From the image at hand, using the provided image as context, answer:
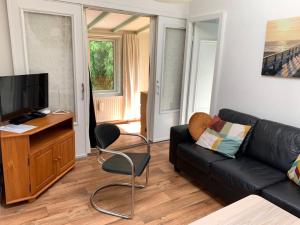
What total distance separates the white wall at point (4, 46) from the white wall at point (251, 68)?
2637 millimetres

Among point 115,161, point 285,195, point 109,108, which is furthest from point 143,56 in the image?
point 285,195

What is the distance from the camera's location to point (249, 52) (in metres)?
2.94

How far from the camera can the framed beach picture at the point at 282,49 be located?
2430 millimetres

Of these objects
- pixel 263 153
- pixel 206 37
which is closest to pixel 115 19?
pixel 206 37

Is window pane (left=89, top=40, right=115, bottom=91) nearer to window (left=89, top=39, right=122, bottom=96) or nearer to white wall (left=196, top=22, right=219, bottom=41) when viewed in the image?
window (left=89, top=39, right=122, bottom=96)

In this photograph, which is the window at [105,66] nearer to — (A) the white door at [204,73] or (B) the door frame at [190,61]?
(B) the door frame at [190,61]

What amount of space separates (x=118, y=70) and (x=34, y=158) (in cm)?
349

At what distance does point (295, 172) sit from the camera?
2.07 meters

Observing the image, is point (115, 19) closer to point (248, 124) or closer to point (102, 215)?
point (248, 124)

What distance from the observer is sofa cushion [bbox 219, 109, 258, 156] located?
2.66 meters

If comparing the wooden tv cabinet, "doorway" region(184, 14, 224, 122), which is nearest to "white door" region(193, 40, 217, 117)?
"doorway" region(184, 14, 224, 122)

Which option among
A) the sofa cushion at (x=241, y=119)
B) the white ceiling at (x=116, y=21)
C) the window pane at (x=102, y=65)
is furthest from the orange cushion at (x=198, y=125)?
the window pane at (x=102, y=65)

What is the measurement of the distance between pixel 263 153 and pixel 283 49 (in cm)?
113

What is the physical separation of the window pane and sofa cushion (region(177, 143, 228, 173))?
10.2ft
